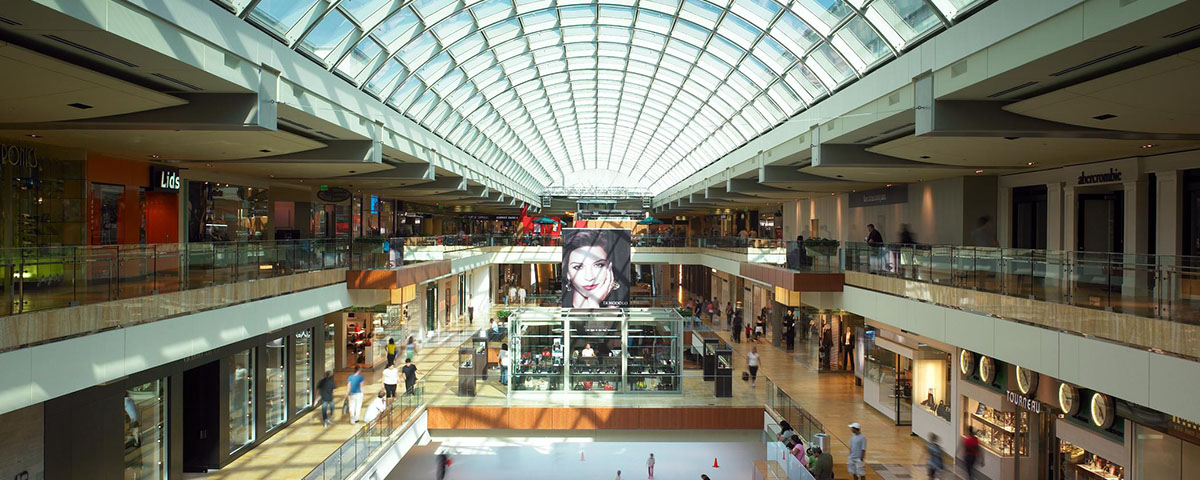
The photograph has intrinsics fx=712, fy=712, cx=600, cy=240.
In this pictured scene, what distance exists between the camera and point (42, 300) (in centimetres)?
864

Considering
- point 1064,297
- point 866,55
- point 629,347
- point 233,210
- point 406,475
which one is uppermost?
point 866,55

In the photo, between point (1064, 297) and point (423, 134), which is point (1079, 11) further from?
point (423, 134)

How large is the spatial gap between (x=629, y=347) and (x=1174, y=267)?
46.7 feet

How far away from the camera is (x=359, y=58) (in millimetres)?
18344

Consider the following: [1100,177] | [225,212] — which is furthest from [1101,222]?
[225,212]

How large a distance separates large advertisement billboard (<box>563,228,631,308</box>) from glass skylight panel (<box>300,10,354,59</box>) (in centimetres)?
938

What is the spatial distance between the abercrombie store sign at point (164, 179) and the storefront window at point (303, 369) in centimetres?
510

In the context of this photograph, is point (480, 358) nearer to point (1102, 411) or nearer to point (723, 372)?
point (723, 372)

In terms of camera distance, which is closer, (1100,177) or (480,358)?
(1100,177)

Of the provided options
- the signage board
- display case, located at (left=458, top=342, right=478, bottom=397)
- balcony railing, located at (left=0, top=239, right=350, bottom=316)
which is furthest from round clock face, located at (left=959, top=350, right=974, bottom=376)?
balcony railing, located at (left=0, top=239, right=350, bottom=316)

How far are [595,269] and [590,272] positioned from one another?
19cm

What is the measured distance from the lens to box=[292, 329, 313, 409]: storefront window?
19.4 m

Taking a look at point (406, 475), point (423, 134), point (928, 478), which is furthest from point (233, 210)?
point (928, 478)

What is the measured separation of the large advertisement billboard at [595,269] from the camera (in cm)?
2327
